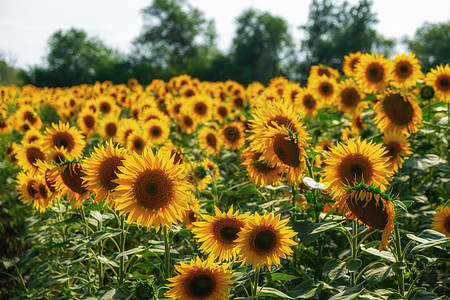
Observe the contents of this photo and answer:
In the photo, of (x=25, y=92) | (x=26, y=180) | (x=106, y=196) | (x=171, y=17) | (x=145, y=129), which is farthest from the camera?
(x=171, y=17)

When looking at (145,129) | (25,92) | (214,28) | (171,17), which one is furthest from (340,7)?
(145,129)

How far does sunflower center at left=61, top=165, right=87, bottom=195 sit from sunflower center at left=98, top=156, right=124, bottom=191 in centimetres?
19

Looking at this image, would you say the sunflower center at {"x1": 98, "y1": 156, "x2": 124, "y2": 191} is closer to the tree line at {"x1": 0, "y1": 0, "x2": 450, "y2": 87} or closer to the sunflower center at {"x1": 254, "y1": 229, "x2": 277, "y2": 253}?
the sunflower center at {"x1": 254, "y1": 229, "x2": 277, "y2": 253}

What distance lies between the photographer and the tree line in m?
37.0

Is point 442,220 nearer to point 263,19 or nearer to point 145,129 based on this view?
point 145,129

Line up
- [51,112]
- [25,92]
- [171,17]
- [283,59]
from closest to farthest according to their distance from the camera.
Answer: [51,112]
[25,92]
[283,59]
[171,17]

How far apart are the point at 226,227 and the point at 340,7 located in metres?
53.5

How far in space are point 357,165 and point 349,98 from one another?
9.85 feet

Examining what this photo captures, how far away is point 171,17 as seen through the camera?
54.3 meters

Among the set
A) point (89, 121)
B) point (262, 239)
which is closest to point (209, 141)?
point (89, 121)

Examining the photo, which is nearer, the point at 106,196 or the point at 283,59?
the point at 106,196

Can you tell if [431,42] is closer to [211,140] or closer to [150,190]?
[211,140]

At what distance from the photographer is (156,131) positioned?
502 cm

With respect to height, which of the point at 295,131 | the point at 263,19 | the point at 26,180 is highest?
the point at 263,19
